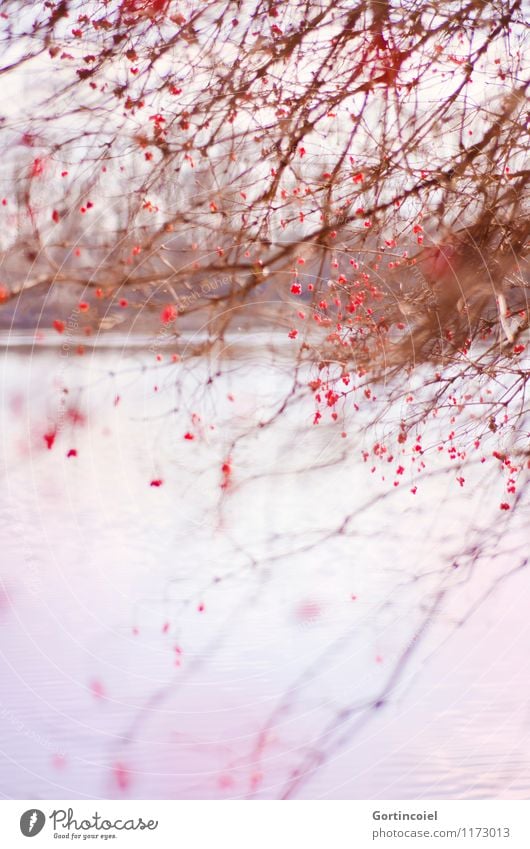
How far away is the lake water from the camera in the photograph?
3.34ft

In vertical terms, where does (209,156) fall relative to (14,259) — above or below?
above

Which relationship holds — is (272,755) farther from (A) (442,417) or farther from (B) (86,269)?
(B) (86,269)

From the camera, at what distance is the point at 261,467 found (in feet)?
3.53

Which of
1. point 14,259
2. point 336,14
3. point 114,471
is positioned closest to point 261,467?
point 114,471
